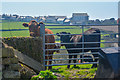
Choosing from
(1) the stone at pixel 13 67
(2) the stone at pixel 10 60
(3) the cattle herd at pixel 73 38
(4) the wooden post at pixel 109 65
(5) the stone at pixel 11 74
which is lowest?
(5) the stone at pixel 11 74

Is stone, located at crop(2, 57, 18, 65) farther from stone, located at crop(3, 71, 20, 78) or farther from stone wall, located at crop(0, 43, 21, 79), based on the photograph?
stone, located at crop(3, 71, 20, 78)

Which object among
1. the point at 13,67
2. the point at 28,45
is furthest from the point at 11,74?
the point at 28,45

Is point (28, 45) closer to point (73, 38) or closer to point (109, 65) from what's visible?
point (73, 38)

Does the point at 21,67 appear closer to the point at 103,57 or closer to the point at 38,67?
the point at 38,67

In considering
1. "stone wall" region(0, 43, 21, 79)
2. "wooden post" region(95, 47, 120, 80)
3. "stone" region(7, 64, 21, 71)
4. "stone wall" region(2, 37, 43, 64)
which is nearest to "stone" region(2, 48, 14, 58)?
"stone wall" region(0, 43, 21, 79)

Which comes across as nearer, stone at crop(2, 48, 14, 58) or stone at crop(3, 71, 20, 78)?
stone at crop(3, 71, 20, 78)

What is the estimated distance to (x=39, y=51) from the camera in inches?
271

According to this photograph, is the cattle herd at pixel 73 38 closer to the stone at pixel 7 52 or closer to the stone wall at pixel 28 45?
the stone wall at pixel 28 45

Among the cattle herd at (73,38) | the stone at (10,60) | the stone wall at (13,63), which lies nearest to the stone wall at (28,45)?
the stone wall at (13,63)

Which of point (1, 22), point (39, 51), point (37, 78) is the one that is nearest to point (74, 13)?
point (1, 22)

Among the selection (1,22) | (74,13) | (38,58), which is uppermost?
(74,13)

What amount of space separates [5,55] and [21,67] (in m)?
0.60

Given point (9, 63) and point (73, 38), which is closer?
point (9, 63)

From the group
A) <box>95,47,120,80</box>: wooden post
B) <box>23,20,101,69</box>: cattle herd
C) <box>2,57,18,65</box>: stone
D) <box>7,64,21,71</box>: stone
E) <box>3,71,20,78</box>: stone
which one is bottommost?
<box>3,71,20,78</box>: stone
